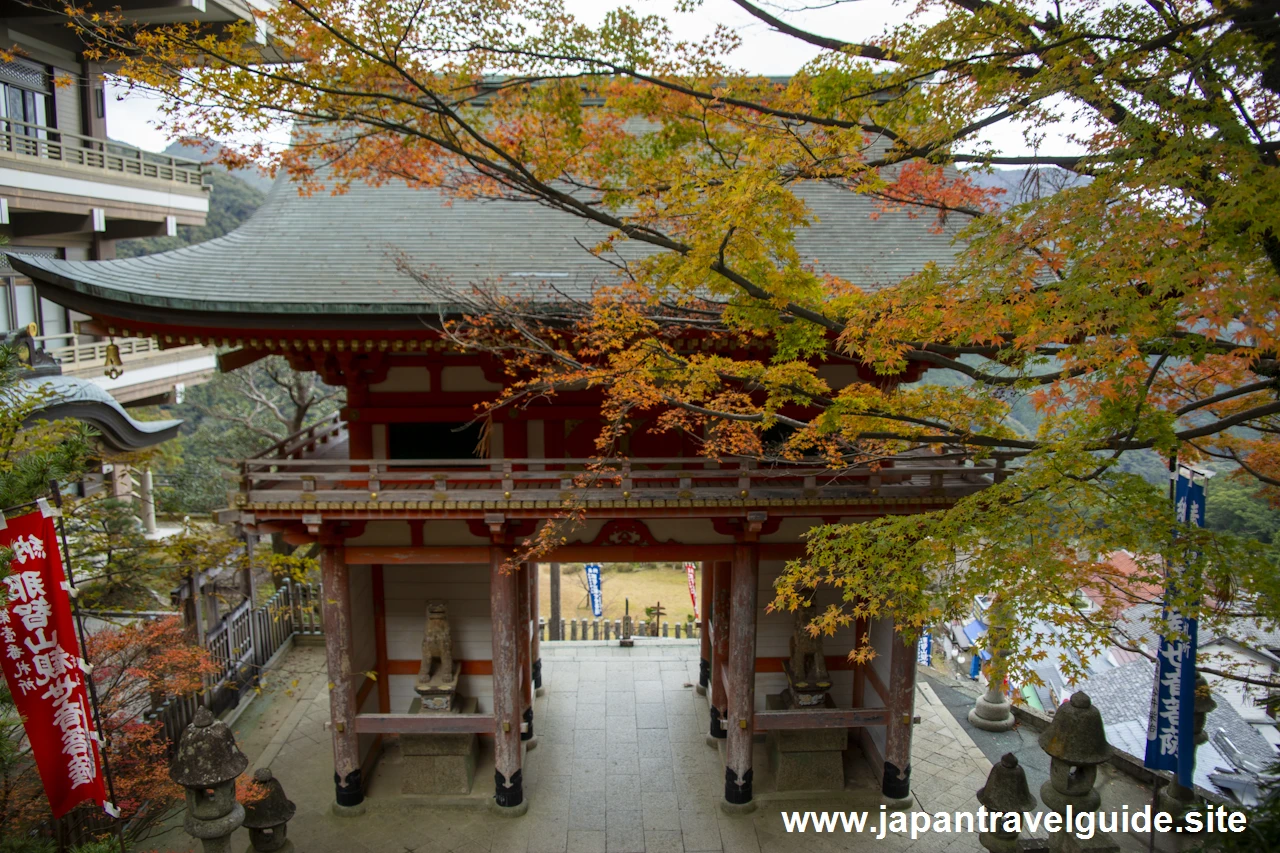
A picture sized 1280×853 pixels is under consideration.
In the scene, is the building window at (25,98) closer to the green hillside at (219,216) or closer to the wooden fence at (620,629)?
the wooden fence at (620,629)

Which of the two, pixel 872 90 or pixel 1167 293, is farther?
pixel 872 90

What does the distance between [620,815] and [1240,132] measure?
9697mm

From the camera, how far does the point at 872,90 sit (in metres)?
6.05

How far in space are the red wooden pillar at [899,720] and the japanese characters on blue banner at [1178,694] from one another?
2.59 metres

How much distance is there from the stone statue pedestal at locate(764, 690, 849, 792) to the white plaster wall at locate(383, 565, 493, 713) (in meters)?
4.27

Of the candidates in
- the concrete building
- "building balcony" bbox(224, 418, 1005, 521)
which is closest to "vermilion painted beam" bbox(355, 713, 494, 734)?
"building balcony" bbox(224, 418, 1005, 521)

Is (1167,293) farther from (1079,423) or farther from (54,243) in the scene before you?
(54,243)

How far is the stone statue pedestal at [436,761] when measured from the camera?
9.99 metres

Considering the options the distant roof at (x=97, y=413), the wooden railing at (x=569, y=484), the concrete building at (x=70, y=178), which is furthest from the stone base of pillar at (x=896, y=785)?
the concrete building at (x=70, y=178)

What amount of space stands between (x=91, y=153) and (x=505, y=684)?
13.9 metres

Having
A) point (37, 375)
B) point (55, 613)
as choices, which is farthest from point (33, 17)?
point (55, 613)

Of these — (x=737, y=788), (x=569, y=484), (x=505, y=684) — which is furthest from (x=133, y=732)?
(x=737, y=788)

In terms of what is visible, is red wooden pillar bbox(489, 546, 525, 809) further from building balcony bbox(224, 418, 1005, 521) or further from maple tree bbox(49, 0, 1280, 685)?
maple tree bbox(49, 0, 1280, 685)

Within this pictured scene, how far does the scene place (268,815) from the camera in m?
8.23
